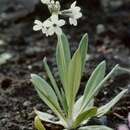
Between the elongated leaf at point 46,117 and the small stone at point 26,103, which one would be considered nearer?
the elongated leaf at point 46,117

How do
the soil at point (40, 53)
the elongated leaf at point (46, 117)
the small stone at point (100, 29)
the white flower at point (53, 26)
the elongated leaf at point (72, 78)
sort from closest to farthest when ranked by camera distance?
the white flower at point (53, 26) < the elongated leaf at point (72, 78) < the elongated leaf at point (46, 117) < the soil at point (40, 53) < the small stone at point (100, 29)

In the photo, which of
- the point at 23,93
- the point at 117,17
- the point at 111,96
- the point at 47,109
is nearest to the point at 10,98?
the point at 23,93

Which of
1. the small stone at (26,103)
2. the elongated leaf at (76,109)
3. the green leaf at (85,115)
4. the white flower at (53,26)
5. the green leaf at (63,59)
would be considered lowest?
the green leaf at (85,115)

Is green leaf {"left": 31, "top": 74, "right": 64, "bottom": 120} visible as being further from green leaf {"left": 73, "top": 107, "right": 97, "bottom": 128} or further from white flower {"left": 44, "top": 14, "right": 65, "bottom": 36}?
white flower {"left": 44, "top": 14, "right": 65, "bottom": 36}

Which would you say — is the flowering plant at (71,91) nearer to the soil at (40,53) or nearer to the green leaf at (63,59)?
the green leaf at (63,59)

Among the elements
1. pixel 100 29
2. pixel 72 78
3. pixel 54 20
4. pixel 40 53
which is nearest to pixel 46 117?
pixel 72 78

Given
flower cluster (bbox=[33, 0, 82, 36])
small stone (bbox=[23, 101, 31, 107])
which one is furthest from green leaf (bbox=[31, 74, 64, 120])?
small stone (bbox=[23, 101, 31, 107])

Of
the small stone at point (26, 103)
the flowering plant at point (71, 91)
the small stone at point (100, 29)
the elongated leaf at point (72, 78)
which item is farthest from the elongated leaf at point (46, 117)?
the small stone at point (100, 29)
